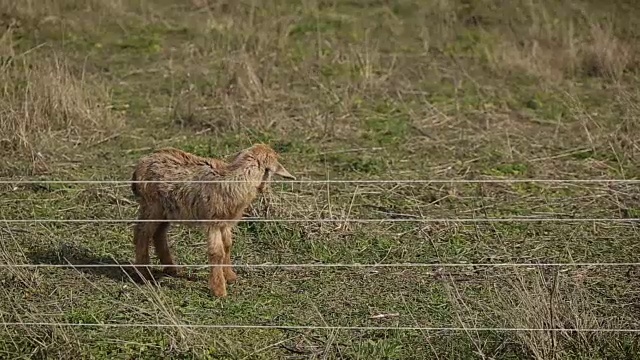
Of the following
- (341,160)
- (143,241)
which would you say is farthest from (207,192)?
(341,160)

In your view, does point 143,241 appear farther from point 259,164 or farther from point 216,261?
point 259,164

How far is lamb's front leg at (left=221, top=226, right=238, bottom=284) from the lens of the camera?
673cm

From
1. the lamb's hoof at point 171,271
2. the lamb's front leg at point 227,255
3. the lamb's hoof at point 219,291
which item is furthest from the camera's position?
the lamb's hoof at point 171,271

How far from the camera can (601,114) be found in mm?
11430

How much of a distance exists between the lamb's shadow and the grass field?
31 millimetres

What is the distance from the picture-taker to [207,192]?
21.7 feet

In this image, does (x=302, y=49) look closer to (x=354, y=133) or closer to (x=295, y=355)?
(x=354, y=133)

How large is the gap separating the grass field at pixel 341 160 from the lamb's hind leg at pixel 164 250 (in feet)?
0.47

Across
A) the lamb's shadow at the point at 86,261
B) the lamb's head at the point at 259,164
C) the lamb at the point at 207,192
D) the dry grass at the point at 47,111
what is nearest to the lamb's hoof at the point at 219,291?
the lamb at the point at 207,192

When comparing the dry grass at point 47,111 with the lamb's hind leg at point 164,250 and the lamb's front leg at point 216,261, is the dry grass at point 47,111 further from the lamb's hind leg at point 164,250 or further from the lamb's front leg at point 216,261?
the lamb's front leg at point 216,261

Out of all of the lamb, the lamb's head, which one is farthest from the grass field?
the lamb's head

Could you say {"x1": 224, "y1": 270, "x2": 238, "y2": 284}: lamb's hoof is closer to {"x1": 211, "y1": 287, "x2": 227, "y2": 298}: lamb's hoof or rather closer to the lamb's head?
{"x1": 211, "y1": 287, "x2": 227, "y2": 298}: lamb's hoof

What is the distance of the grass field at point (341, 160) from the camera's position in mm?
6016

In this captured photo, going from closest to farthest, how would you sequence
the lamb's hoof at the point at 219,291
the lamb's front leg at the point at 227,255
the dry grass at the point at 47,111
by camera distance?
the lamb's hoof at the point at 219,291 → the lamb's front leg at the point at 227,255 → the dry grass at the point at 47,111
